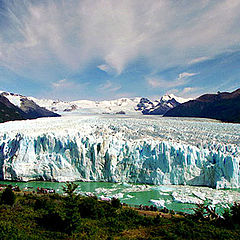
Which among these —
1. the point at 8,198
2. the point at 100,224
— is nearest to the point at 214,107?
the point at 100,224

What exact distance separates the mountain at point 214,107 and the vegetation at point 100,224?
62193 millimetres

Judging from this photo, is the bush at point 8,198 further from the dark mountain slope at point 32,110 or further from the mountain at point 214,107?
the dark mountain slope at point 32,110

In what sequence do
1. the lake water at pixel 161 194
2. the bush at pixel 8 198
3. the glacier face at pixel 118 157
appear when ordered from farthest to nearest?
the glacier face at pixel 118 157, the lake water at pixel 161 194, the bush at pixel 8 198

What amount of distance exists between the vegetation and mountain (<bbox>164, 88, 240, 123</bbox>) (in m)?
62.2

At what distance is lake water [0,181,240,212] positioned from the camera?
579 inches

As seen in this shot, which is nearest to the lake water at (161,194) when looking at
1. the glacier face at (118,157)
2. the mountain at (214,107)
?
the glacier face at (118,157)

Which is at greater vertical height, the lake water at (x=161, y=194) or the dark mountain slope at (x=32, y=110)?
the dark mountain slope at (x=32, y=110)

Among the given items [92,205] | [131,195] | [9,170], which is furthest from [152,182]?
[9,170]

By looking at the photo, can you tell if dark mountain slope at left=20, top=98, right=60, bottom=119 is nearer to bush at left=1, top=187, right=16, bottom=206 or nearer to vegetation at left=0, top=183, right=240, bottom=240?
bush at left=1, top=187, right=16, bottom=206

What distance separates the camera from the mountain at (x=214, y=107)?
74188 millimetres

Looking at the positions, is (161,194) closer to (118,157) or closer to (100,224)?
(118,157)

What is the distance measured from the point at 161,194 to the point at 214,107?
82161mm

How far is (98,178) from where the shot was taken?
66.6 feet

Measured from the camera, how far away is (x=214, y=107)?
87.1m
